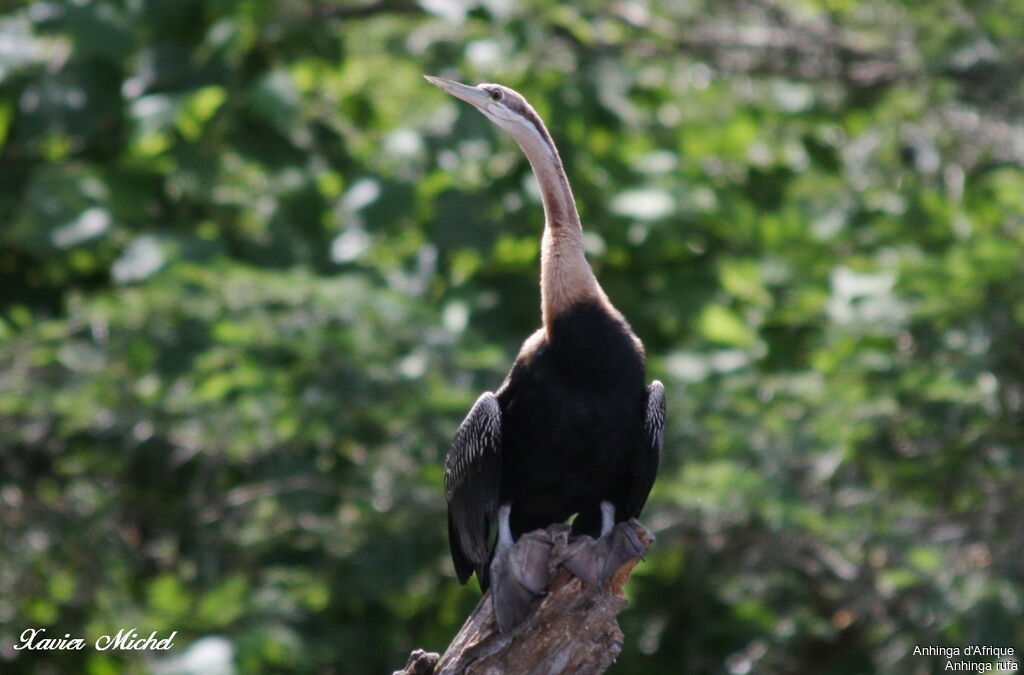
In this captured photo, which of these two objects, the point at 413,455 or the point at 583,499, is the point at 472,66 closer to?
the point at 413,455

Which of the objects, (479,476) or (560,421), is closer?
(560,421)

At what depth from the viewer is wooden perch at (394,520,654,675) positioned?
428 centimetres

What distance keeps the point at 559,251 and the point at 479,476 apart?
0.90 meters

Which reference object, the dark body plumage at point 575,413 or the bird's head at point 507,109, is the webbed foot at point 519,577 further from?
the bird's head at point 507,109

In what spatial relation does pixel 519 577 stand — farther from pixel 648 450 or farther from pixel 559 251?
pixel 559 251

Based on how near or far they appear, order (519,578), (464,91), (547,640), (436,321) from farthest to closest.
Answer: (436,321) < (464,91) < (519,578) < (547,640)

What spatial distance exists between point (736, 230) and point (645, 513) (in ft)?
7.58

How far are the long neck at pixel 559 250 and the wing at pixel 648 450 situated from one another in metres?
0.43

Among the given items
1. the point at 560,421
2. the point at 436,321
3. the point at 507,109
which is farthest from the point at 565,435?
the point at 436,321

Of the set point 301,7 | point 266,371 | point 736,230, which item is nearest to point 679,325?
point 736,230

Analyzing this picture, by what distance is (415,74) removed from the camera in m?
10.3

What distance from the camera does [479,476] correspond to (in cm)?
520

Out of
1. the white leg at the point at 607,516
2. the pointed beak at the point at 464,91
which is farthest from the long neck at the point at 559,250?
the white leg at the point at 607,516

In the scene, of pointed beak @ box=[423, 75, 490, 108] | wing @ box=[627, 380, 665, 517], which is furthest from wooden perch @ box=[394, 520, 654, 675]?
pointed beak @ box=[423, 75, 490, 108]
